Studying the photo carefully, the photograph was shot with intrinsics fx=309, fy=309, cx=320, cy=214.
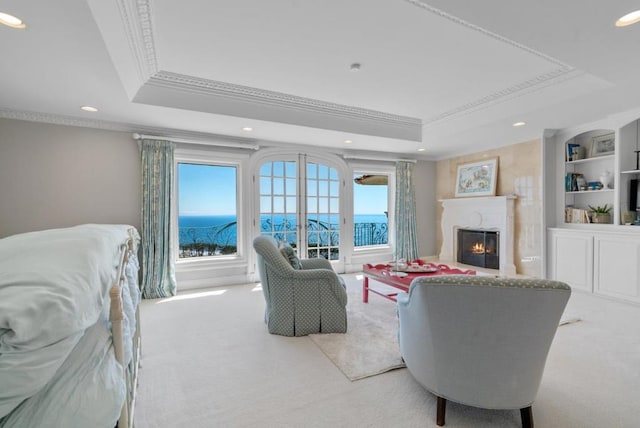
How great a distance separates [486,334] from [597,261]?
3.72 meters

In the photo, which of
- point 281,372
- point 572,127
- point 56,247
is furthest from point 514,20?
point 572,127

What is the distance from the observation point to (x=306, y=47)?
255 centimetres

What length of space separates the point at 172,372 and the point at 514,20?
132 inches

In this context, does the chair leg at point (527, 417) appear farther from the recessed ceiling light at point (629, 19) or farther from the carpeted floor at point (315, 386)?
the recessed ceiling light at point (629, 19)

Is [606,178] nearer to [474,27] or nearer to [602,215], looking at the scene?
[602,215]

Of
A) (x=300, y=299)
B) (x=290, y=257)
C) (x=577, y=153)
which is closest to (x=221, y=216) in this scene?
(x=290, y=257)

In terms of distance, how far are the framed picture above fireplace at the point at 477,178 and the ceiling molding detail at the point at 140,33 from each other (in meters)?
5.34

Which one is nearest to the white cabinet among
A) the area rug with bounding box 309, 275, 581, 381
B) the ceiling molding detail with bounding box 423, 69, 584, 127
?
the area rug with bounding box 309, 275, 581, 381

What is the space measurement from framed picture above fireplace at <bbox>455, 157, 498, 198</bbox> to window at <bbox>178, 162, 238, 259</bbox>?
4299 mm

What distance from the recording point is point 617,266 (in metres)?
3.81

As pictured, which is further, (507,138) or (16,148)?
(507,138)

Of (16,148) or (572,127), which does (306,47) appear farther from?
(572,127)

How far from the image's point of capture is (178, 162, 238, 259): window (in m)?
4.82

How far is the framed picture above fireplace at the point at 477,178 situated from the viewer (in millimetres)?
5488
